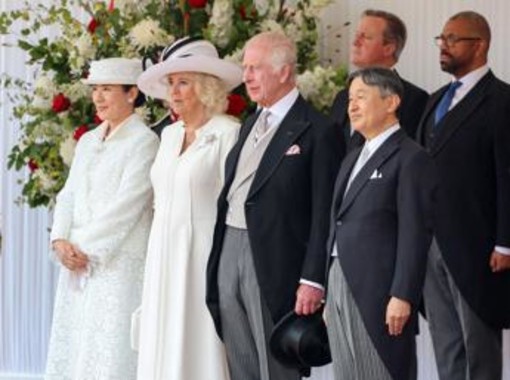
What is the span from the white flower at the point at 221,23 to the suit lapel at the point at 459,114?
1.07 m

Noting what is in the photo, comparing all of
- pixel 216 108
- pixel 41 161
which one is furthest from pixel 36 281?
pixel 216 108

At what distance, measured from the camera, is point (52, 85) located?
576cm

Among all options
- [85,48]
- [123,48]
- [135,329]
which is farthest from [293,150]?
[85,48]

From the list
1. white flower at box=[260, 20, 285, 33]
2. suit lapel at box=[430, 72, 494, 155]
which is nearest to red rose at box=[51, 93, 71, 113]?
white flower at box=[260, 20, 285, 33]

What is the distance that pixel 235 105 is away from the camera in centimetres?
538

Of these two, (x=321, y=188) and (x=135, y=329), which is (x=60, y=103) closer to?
(x=135, y=329)

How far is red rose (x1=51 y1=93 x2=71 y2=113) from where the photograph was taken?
5.64 m

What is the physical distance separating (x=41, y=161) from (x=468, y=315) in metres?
2.18

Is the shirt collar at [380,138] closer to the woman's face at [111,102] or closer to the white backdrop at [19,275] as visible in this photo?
the woman's face at [111,102]

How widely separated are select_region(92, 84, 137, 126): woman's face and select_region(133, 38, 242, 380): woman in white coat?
1.56ft

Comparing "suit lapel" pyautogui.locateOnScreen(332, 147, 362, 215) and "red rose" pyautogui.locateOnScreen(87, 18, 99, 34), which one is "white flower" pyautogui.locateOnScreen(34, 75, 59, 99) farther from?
"suit lapel" pyautogui.locateOnScreen(332, 147, 362, 215)

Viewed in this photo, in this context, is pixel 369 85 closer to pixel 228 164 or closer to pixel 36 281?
pixel 228 164

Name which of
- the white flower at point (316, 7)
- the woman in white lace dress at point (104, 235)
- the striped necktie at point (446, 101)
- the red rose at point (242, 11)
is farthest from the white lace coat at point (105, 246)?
the striped necktie at point (446, 101)

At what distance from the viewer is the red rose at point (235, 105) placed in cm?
537
